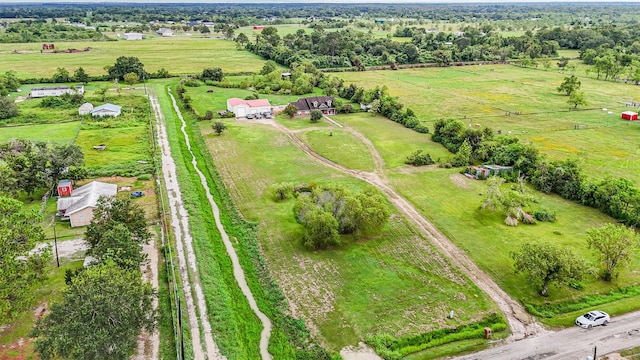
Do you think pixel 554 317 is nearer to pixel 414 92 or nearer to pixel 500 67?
pixel 414 92

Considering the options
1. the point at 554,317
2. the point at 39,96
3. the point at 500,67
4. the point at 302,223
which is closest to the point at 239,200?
the point at 302,223

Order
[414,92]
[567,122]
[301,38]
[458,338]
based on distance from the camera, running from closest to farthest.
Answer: [458,338] < [567,122] < [414,92] < [301,38]

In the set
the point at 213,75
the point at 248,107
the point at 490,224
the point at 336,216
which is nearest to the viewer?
the point at 336,216

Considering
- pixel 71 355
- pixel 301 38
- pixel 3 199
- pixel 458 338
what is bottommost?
pixel 458 338

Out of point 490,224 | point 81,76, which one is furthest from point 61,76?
point 490,224

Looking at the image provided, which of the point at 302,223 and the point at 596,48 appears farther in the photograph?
the point at 596,48

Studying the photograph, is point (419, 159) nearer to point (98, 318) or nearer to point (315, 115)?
point (315, 115)
